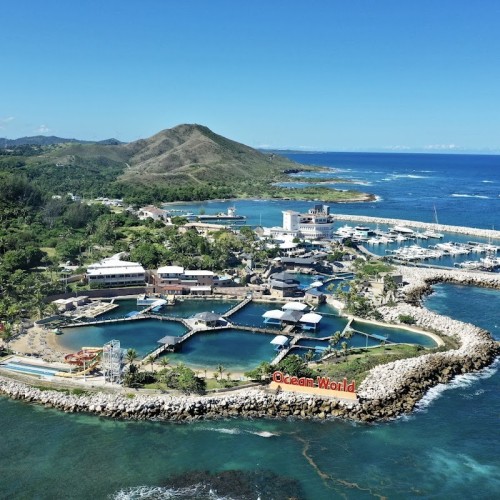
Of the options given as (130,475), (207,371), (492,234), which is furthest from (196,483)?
(492,234)

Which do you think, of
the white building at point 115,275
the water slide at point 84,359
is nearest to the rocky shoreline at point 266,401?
the water slide at point 84,359

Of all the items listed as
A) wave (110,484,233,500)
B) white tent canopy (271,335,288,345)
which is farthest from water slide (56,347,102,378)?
white tent canopy (271,335,288,345)

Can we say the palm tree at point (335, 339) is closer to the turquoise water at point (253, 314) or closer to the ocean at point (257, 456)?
the turquoise water at point (253, 314)

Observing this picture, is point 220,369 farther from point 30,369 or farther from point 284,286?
point 284,286

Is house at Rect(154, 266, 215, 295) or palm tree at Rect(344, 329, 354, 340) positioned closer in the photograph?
palm tree at Rect(344, 329, 354, 340)

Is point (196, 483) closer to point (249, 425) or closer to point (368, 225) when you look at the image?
point (249, 425)

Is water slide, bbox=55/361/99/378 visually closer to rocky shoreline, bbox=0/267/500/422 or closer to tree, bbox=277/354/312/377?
rocky shoreline, bbox=0/267/500/422
